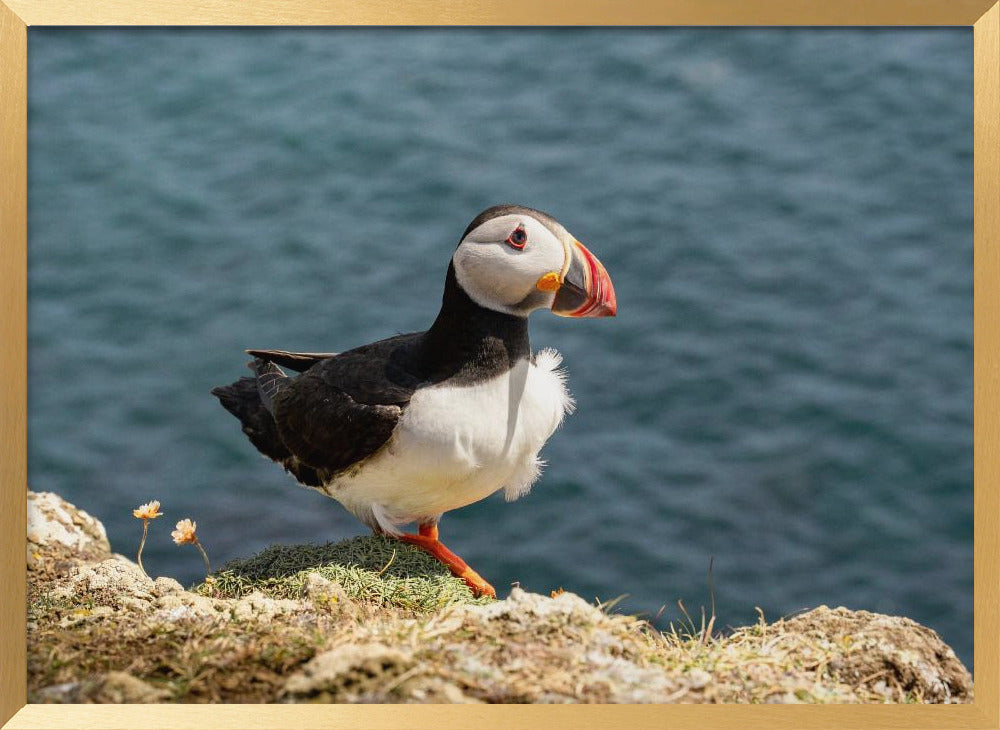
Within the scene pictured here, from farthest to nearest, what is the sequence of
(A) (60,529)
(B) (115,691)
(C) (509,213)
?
(A) (60,529) → (C) (509,213) → (B) (115,691)

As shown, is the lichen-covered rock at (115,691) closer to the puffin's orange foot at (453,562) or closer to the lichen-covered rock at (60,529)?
the puffin's orange foot at (453,562)

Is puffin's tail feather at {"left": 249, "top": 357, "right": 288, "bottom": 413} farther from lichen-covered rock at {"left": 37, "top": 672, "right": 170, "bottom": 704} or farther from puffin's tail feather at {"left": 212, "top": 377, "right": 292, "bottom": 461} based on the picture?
lichen-covered rock at {"left": 37, "top": 672, "right": 170, "bottom": 704}

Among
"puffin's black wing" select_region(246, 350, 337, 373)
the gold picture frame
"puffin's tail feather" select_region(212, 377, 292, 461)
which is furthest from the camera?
"puffin's black wing" select_region(246, 350, 337, 373)

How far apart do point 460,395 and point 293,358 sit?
138 centimetres

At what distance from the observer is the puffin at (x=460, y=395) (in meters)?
5.21

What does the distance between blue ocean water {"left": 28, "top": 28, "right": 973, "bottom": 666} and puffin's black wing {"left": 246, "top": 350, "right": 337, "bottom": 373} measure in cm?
256

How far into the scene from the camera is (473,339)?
544 cm

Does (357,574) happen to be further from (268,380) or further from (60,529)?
(60,529)

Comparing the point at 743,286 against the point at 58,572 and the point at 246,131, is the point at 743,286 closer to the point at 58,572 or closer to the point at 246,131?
the point at 246,131

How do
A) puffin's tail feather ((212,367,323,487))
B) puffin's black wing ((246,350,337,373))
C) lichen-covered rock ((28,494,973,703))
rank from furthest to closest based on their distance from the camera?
1. puffin's black wing ((246,350,337,373))
2. puffin's tail feather ((212,367,323,487))
3. lichen-covered rock ((28,494,973,703))

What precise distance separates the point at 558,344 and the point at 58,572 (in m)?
5.21

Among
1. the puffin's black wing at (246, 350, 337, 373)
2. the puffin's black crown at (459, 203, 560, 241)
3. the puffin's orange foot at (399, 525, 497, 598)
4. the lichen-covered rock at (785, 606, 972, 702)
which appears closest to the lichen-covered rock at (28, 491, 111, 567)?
the puffin's black wing at (246, 350, 337, 373)

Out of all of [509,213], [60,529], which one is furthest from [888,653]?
[60,529]

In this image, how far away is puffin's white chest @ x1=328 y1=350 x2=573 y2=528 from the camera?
5.42 metres
